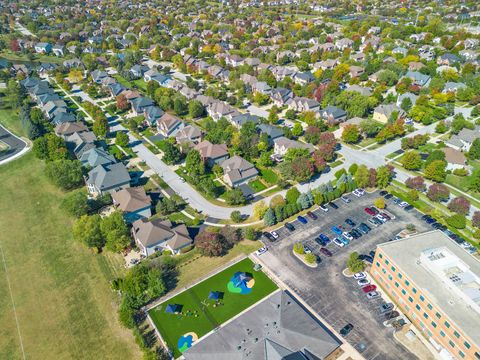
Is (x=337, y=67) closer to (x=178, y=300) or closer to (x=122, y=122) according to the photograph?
(x=122, y=122)

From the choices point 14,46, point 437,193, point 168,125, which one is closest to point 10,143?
point 168,125

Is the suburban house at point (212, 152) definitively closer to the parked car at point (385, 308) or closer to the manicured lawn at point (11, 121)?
the parked car at point (385, 308)

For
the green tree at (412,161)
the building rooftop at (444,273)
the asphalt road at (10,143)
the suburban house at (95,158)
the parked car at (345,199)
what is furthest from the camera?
the asphalt road at (10,143)

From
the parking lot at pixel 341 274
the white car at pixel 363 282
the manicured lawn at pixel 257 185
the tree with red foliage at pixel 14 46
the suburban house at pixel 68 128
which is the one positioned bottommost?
the manicured lawn at pixel 257 185

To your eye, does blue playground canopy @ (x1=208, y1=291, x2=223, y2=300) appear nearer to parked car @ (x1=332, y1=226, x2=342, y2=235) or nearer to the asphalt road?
parked car @ (x1=332, y1=226, x2=342, y2=235)

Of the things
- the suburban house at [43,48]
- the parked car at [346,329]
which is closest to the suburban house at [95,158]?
the parked car at [346,329]

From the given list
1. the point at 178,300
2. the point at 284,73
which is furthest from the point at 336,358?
the point at 284,73

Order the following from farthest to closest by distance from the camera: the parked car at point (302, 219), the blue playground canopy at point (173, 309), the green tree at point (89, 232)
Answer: the parked car at point (302, 219)
the green tree at point (89, 232)
the blue playground canopy at point (173, 309)
